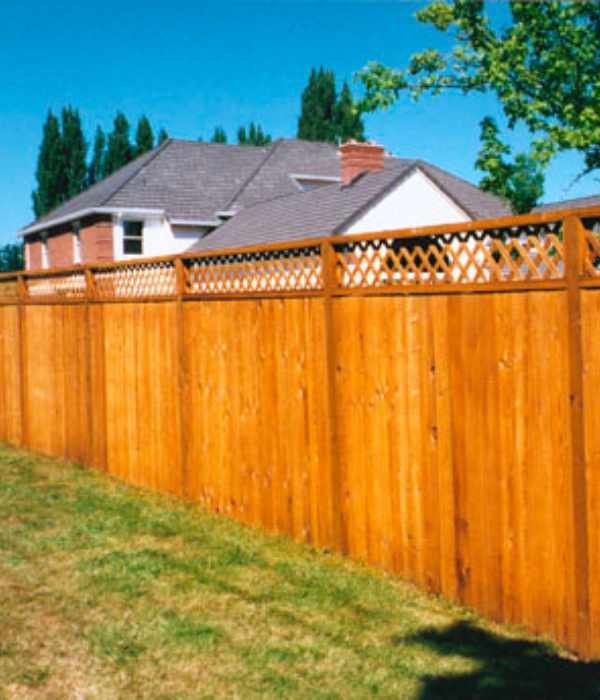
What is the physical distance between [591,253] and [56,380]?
7.18 m

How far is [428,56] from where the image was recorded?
17719 millimetres

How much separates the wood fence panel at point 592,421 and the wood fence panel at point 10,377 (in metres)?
8.36

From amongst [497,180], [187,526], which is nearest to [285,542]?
[187,526]

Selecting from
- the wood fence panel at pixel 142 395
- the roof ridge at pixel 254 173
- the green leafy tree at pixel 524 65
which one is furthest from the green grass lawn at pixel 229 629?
the roof ridge at pixel 254 173

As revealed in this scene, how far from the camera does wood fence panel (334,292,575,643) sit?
4.01 m

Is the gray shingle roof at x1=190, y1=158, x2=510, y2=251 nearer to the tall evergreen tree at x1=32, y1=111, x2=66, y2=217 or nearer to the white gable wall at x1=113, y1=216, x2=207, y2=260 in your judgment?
the white gable wall at x1=113, y1=216, x2=207, y2=260

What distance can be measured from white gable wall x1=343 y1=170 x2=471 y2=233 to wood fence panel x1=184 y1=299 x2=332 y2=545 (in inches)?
537

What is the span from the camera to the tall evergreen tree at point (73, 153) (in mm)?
52000

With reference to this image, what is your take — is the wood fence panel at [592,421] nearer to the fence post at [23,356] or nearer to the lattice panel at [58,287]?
the lattice panel at [58,287]

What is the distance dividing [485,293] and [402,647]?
1.83m

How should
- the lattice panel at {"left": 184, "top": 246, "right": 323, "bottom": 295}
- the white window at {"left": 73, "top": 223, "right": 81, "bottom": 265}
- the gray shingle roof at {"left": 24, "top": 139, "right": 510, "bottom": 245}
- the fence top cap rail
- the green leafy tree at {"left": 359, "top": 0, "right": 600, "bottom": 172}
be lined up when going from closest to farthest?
the fence top cap rail, the lattice panel at {"left": 184, "top": 246, "right": 323, "bottom": 295}, the green leafy tree at {"left": 359, "top": 0, "right": 600, "bottom": 172}, the gray shingle roof at {"left": 24, "top": 139, "right": 510, "bottom": 245}, the white window at {"left": 73, "top": 223, "right": 81, "bottom": 265}

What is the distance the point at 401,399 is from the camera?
16.1ft

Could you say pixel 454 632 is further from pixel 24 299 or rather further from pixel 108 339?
pixel 24 299

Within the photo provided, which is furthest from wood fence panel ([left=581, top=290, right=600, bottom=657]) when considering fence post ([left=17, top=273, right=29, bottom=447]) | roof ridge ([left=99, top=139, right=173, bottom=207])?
roof ridge ([left=99, top=139, right=173, bottom=207])
